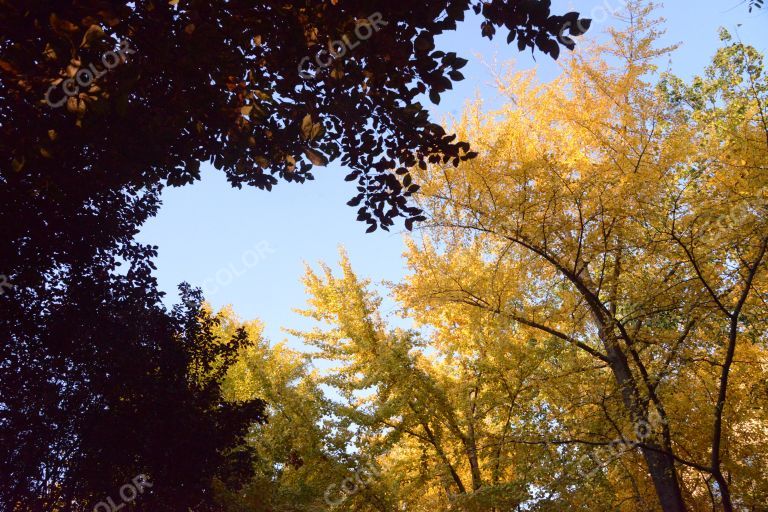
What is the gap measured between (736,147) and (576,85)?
2790 millimetres

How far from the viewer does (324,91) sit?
117 inches

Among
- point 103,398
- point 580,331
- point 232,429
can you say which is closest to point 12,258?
point 103,398

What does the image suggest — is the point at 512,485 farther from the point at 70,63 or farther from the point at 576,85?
the point at 70,63
